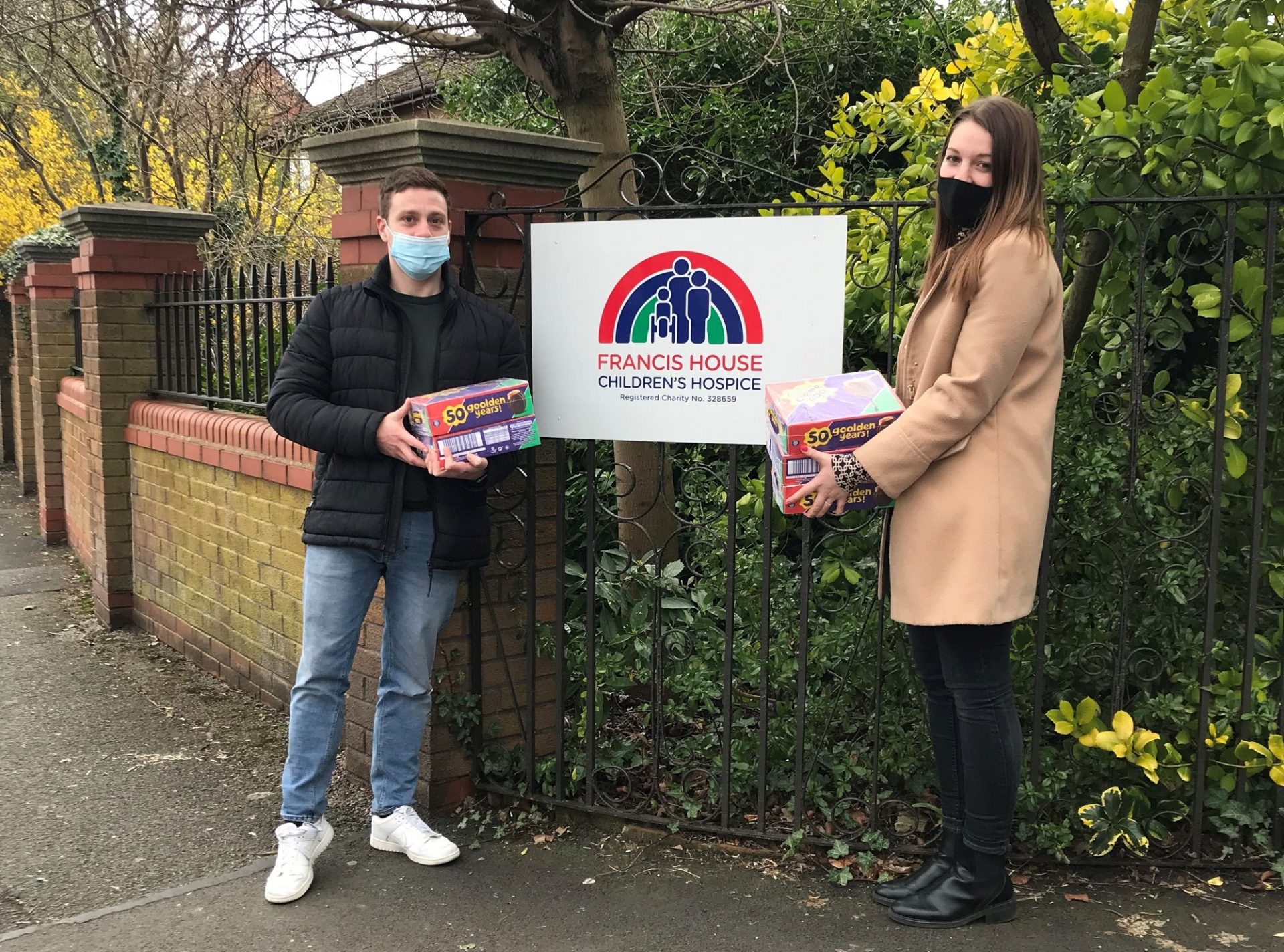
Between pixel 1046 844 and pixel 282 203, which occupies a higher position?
pixel 282 203

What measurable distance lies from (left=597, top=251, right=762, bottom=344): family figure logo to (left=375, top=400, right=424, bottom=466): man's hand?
0.70 metres

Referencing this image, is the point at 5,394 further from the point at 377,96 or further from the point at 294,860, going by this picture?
the point at 294,860

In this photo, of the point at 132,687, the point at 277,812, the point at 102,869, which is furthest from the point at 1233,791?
the point at 132,687

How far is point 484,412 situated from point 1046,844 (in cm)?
200

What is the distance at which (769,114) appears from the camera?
6855 millimetres

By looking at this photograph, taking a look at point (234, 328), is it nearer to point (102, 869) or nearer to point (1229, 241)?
point (102, 869)

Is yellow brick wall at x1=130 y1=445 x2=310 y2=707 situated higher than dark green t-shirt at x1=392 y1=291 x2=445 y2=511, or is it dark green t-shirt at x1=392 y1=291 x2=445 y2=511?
dark green t-shirt at x1=392 y1=291 x2=445 y2=511

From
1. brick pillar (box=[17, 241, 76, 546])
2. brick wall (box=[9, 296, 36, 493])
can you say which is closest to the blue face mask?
brick pillar (box=[17, 241, 76, 546])

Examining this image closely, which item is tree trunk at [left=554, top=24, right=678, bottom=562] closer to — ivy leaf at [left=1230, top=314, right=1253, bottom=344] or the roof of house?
the roof of house

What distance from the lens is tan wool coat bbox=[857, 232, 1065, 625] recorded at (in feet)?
8.61

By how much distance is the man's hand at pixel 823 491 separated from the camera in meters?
2.74

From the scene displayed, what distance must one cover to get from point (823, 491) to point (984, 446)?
0.40 m

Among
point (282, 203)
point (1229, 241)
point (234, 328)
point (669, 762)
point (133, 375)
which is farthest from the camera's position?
point (282, 203)

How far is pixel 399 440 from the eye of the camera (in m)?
3.04
